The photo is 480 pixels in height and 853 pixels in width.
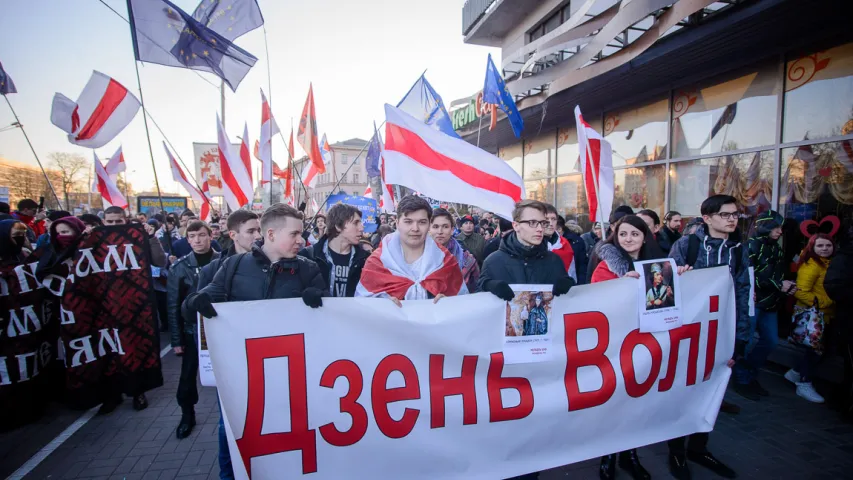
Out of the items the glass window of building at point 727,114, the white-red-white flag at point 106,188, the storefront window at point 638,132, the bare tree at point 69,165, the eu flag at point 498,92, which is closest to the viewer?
the glass window of building at point 727,114

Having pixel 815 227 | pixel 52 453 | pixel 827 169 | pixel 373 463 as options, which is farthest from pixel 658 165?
pixel 52 453

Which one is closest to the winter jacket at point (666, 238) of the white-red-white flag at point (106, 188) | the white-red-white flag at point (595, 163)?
the white-red-white flag at point (595, 163)

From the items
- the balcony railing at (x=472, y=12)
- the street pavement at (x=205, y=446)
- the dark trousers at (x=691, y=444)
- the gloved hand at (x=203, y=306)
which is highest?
the balcony railing at (x=472, y=12)

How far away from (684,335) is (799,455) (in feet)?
5.30

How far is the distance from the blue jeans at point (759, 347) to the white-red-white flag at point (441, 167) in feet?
11.1

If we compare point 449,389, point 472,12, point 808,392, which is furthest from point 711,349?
point 472,12

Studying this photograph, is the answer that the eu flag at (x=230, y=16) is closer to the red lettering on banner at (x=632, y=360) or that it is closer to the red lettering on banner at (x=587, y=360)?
the red lettering on banner at (x=587, y=360)

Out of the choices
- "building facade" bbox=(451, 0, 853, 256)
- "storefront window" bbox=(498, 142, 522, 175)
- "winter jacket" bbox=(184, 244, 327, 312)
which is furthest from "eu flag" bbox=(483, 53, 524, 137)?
"storefront window" bbox=(498, 142, 522, 175)

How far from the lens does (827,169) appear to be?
619 centimetres

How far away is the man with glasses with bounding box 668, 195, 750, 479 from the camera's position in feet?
9.96

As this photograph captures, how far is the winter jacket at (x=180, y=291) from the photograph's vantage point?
3596mm

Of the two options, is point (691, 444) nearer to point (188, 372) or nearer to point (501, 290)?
point (501, 290)

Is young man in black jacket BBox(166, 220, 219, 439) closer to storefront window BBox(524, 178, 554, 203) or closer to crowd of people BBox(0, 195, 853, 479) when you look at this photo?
crowd of people BBox(0, 195, 853, 479)

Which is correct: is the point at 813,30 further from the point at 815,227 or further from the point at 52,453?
the point at 52,453
